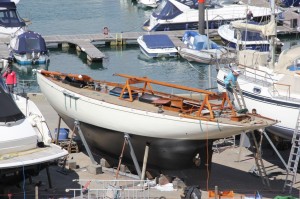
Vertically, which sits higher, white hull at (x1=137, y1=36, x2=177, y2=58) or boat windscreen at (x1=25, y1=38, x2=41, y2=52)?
boat windscreen at (x1=25, y1=38, x2=41, y2=52)

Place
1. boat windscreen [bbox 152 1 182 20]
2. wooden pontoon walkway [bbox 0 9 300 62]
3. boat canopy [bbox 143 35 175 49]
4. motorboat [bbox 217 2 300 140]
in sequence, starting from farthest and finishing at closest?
boat windscreen [bbox 152 1 182 20], wooden pontoon walkway [bbox 0 9 300 62], boat canopy [bbox 143 35 175 49], motorboat [bbox 217 2 300 140]

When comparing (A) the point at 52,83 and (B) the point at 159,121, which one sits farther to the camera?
(A) the point at 52,83

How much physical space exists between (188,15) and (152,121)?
4129 centimetres

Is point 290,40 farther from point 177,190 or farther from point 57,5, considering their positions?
point 177,190

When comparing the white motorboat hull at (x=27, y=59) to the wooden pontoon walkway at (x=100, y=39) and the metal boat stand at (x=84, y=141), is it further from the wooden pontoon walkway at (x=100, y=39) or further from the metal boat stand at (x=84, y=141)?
the metal boat stand at (x=84, y=141)

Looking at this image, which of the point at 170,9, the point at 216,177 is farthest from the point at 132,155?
the point at 170,9

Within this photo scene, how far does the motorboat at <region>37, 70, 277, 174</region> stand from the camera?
2503cm

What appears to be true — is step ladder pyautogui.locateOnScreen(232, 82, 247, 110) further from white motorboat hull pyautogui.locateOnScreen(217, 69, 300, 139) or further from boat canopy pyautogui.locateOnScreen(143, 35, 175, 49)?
boat canopy pyautogui.locateOnScreen(143, 35, 175, 49)

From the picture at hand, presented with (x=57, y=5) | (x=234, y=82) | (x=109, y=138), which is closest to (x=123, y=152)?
(x=109, y=138)

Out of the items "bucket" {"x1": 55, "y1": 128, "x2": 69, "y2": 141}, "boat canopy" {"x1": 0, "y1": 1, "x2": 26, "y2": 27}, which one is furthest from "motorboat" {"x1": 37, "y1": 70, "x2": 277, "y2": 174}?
"boat canopy" {"x1": 0, "y1": 1, "x2": 26, "y2": 27}

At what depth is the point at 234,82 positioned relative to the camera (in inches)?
1143

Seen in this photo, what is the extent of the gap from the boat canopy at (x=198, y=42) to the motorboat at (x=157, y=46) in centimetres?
111

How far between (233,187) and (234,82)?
398 centimetres

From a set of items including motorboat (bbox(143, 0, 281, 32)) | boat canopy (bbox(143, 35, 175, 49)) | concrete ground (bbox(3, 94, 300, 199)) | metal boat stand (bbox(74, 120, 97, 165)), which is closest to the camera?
concrete ground (bbox(3, 94, 300, 199))
